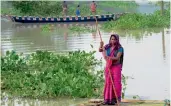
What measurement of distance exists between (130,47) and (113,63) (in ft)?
25.6

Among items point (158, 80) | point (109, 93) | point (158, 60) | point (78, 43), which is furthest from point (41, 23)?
point (109, 93)

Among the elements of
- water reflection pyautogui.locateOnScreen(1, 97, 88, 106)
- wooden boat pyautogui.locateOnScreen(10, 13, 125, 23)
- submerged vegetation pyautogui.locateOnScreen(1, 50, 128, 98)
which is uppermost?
wooden boat pyautogui.locateOnScreen(10, 13, 125, 23)

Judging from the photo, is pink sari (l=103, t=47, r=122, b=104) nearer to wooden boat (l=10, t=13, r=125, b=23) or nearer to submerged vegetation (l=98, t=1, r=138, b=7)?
wooden boat (l=10, t=13, r=125, b=23)

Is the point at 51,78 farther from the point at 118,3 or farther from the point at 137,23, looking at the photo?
the point at 118,3

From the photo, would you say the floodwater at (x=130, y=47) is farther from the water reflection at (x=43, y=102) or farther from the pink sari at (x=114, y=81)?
the pink sari at (x=114, y=81)

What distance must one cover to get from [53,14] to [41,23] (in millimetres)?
3251

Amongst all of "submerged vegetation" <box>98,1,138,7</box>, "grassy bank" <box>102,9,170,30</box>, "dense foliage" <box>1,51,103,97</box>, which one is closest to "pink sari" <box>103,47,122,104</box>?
"dense foliage" <box>1,51,103,97</box>

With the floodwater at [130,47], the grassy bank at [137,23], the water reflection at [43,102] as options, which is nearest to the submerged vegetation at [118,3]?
the floodwater at [130,47]

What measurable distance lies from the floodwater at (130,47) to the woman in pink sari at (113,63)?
1202 millimetres

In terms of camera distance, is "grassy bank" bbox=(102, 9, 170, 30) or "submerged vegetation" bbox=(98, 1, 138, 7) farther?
"submerged vegetation" bbox=(98, 1, 138, 7)

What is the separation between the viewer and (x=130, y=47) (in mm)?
15016

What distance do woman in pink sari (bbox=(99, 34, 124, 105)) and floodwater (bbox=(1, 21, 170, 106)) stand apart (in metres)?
1.20

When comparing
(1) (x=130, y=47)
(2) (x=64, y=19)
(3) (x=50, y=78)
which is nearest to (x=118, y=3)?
(2) (x=64, y=19)

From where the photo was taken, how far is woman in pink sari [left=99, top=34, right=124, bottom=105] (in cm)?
723
